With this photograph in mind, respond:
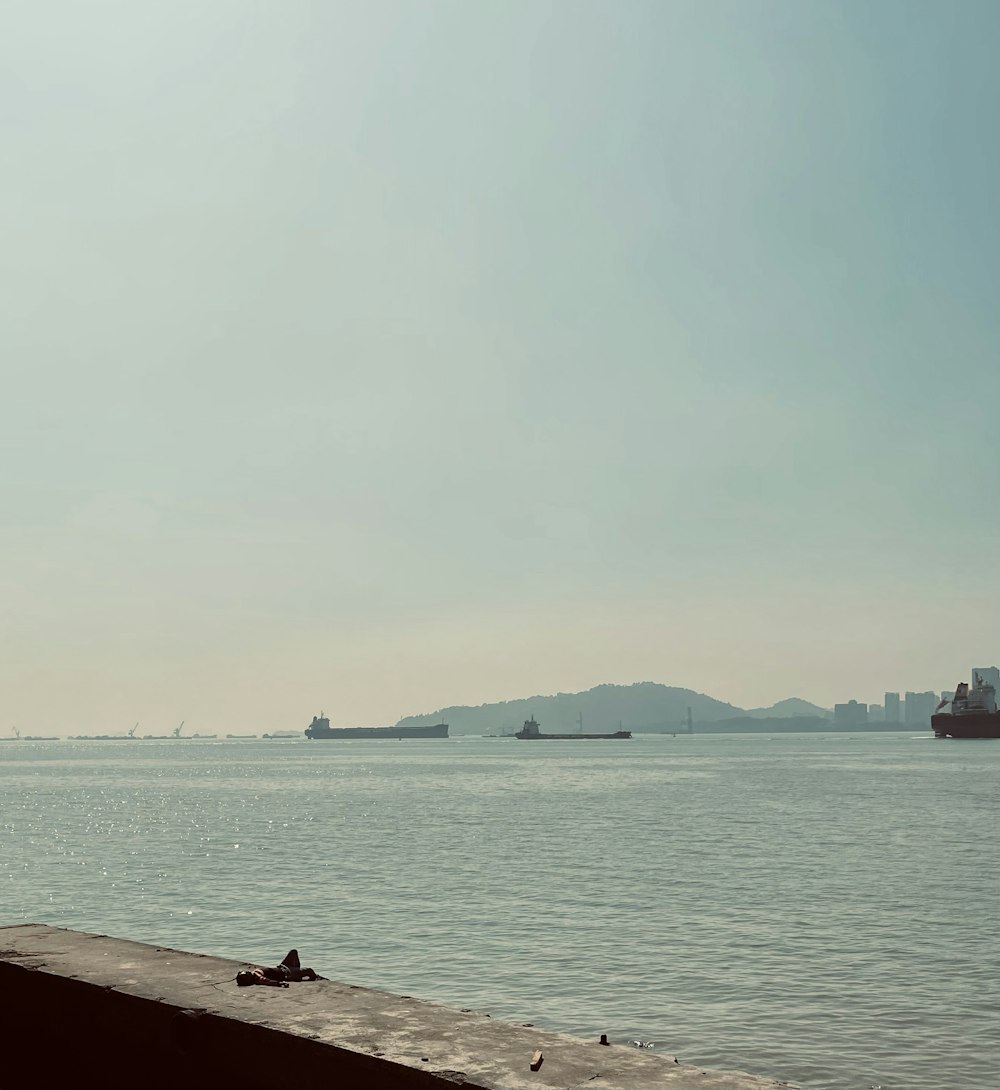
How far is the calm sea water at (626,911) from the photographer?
16047 millimetres

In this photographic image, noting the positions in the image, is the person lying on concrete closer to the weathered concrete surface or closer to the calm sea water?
the weathered concrete surface

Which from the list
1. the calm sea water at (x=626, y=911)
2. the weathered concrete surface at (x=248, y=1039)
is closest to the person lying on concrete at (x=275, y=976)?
the weathered concrete surface at (x=248, y=1039)


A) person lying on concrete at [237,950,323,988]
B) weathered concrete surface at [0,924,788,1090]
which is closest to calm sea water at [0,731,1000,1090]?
person lying on concrete at [237,950,323,988]

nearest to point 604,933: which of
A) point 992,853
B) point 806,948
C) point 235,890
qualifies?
point 806,948

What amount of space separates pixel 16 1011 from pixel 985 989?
640 inches

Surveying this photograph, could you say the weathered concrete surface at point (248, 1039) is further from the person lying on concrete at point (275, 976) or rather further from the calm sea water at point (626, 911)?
the calm sea water at point (626, 911)

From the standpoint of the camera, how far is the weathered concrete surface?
5531 millimetres

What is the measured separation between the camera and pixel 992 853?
40.5 m

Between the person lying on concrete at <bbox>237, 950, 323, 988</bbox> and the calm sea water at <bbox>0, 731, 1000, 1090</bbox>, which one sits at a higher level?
the person lying on concrete at <bbox>237, 950, 323, 988</bbox>

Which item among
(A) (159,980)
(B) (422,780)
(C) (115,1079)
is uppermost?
(A) (159,980)

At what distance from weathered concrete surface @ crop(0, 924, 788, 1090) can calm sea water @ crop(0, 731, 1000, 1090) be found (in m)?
8.77

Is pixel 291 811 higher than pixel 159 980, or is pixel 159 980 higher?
pixel 159 980

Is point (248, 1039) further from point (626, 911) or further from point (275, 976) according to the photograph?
point (626, 911)

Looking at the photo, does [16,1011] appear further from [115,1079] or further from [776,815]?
[776,815]
